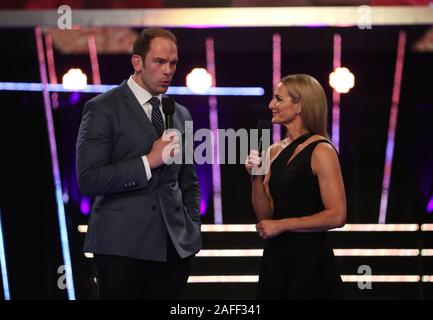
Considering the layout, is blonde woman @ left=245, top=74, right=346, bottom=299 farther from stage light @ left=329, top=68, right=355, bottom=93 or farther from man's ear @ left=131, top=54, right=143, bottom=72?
stage light @ left=329, top=68, right=355, bottom=93

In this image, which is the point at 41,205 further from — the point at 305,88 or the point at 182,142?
the point at 305,88

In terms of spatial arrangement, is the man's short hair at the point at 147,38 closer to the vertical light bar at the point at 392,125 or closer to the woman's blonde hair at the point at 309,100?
the woman's blonde hair at the point at 309,100

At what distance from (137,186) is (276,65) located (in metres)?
1.80

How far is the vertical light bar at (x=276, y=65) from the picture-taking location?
3947mm

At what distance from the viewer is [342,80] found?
13.1 feet

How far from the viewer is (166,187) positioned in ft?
8.25

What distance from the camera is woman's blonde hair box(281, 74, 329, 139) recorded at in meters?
2.67

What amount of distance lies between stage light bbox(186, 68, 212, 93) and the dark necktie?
4.81 ft

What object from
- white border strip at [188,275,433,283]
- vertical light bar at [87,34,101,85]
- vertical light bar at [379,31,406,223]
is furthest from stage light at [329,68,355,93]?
vertical light bar at [87,34,101,85]

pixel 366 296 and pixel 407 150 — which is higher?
pixel 407 150
